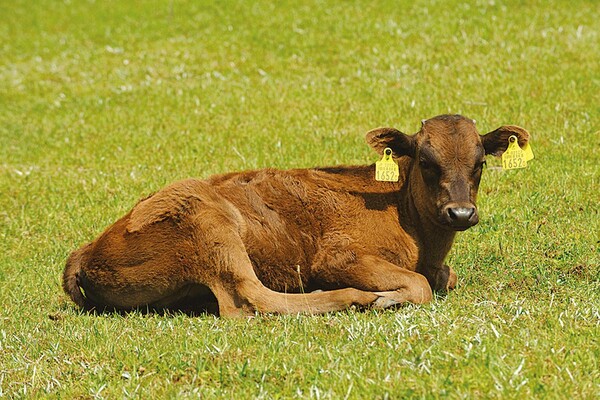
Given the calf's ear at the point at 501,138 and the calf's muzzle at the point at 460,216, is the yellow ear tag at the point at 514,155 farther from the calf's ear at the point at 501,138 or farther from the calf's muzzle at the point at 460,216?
the calf's muzzle at the point at 460,216

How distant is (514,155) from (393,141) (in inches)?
47.1

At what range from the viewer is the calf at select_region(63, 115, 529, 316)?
8.45m

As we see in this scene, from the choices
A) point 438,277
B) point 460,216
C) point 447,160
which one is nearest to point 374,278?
point 438,277

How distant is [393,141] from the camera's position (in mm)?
9383

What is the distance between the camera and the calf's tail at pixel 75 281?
29.0 feet

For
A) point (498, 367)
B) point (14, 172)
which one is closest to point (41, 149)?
point (14, 172)

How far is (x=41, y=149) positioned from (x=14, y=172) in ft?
5.15

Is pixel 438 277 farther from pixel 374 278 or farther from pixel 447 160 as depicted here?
pixel 447 160

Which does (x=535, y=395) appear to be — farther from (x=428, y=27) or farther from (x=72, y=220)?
Result: (x=428, y=27)

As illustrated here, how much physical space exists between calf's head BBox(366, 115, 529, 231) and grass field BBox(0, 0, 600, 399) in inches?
34.0

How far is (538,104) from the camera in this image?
1609 centimetres

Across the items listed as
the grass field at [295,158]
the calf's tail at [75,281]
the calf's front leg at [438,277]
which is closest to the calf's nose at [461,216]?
the grass field at [295,158]

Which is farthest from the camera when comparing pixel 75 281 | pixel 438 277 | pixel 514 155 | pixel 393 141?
pixel 393 141

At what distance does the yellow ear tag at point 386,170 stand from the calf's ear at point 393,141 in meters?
0.20
